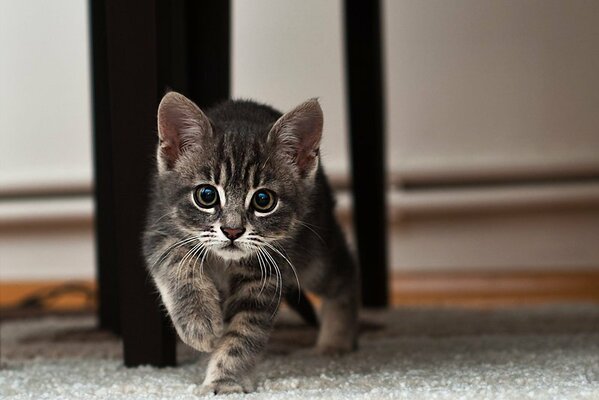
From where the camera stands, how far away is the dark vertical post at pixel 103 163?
1348 millimetres

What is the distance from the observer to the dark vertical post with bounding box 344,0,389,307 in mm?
1713

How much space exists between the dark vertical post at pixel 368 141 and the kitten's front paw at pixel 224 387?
32.9 inches

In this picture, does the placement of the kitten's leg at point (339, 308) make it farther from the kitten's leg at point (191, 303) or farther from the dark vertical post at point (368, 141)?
the dark vertical post at point (368, 141)

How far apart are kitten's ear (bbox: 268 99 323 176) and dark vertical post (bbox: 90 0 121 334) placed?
0.34 m

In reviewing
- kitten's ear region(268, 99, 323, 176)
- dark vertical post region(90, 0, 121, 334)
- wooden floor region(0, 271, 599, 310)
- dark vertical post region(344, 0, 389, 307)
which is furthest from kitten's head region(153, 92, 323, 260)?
wooden floor region(0, 271, 599, 310)

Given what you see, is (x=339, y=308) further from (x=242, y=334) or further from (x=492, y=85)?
(x=492, y=85)

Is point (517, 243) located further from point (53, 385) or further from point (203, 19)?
point (53, 385)

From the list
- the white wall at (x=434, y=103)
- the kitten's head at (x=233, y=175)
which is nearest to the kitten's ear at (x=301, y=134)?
the kitten's head at (x=233, y=175)

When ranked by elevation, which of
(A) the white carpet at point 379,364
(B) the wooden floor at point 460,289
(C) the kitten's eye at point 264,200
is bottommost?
(B) the wooden floor at point 460,289

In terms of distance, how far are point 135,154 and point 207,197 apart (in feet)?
0.35

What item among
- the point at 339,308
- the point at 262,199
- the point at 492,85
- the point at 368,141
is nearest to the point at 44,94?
the point at 368,141

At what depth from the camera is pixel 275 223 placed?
1.08 metres

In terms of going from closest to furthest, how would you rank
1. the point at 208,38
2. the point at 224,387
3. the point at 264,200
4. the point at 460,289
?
the point at 224,387 < the point at 264,200 < the point at 208,38 < the point at 460,289

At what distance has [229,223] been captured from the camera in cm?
103
